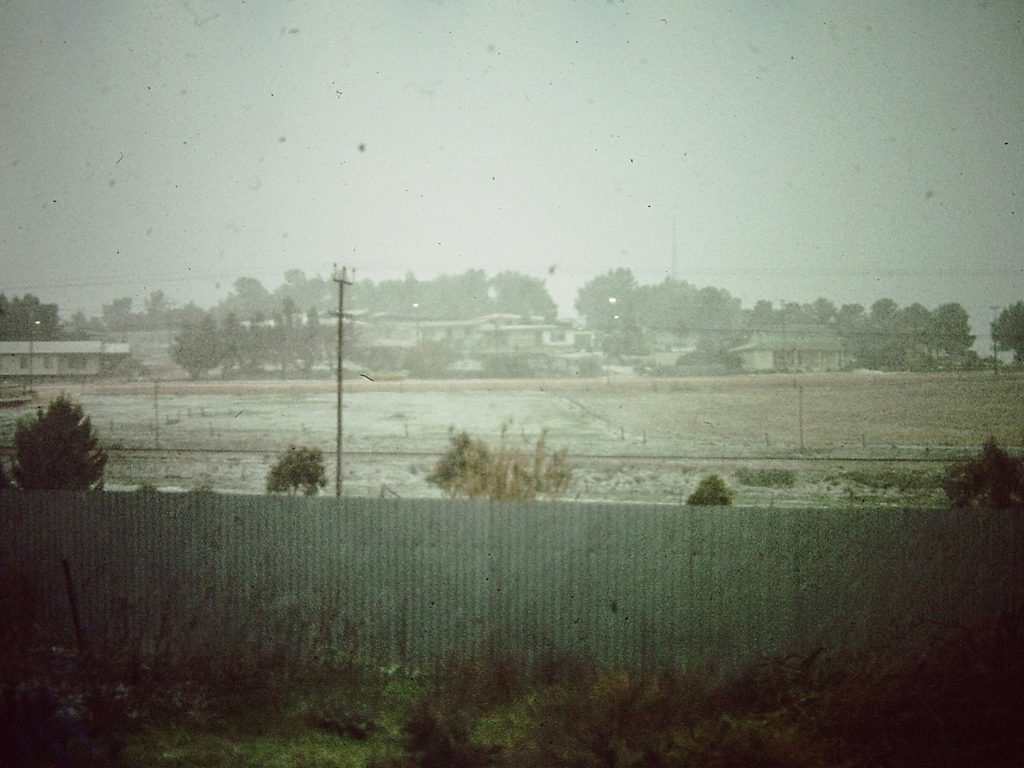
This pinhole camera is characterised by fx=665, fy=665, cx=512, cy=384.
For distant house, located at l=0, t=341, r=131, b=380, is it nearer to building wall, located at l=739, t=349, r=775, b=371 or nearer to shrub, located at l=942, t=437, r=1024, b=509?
building wall, located at l=739, t=349, r=775, b=371

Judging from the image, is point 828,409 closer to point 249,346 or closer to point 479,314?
point 479,314

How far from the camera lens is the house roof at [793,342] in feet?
53.6

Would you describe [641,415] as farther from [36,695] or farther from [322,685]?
[36,695]

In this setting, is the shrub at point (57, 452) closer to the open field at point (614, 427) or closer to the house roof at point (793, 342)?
the open field at point (614, 427)

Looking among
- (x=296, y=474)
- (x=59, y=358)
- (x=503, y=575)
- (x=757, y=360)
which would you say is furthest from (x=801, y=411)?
(x=59, y=358)

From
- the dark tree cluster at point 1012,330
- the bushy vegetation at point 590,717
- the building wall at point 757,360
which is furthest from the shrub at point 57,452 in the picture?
the dark tree cluster at point 1012,330

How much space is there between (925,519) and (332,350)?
14.9m

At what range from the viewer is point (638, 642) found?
635 centimetres

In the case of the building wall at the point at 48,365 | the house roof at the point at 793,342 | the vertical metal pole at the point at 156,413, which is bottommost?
the vertical metal pole at the point at 156,413

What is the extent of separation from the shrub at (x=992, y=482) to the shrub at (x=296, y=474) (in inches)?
467

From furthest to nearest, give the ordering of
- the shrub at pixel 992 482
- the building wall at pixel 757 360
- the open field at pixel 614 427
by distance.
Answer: the building wall at pixel 757 360 → the open field at pixel 614 427 → the shrub at pixel 992 482

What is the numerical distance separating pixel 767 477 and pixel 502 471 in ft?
19.6

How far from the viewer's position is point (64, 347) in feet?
54.5

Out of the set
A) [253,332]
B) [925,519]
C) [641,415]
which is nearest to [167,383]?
[253,332]
